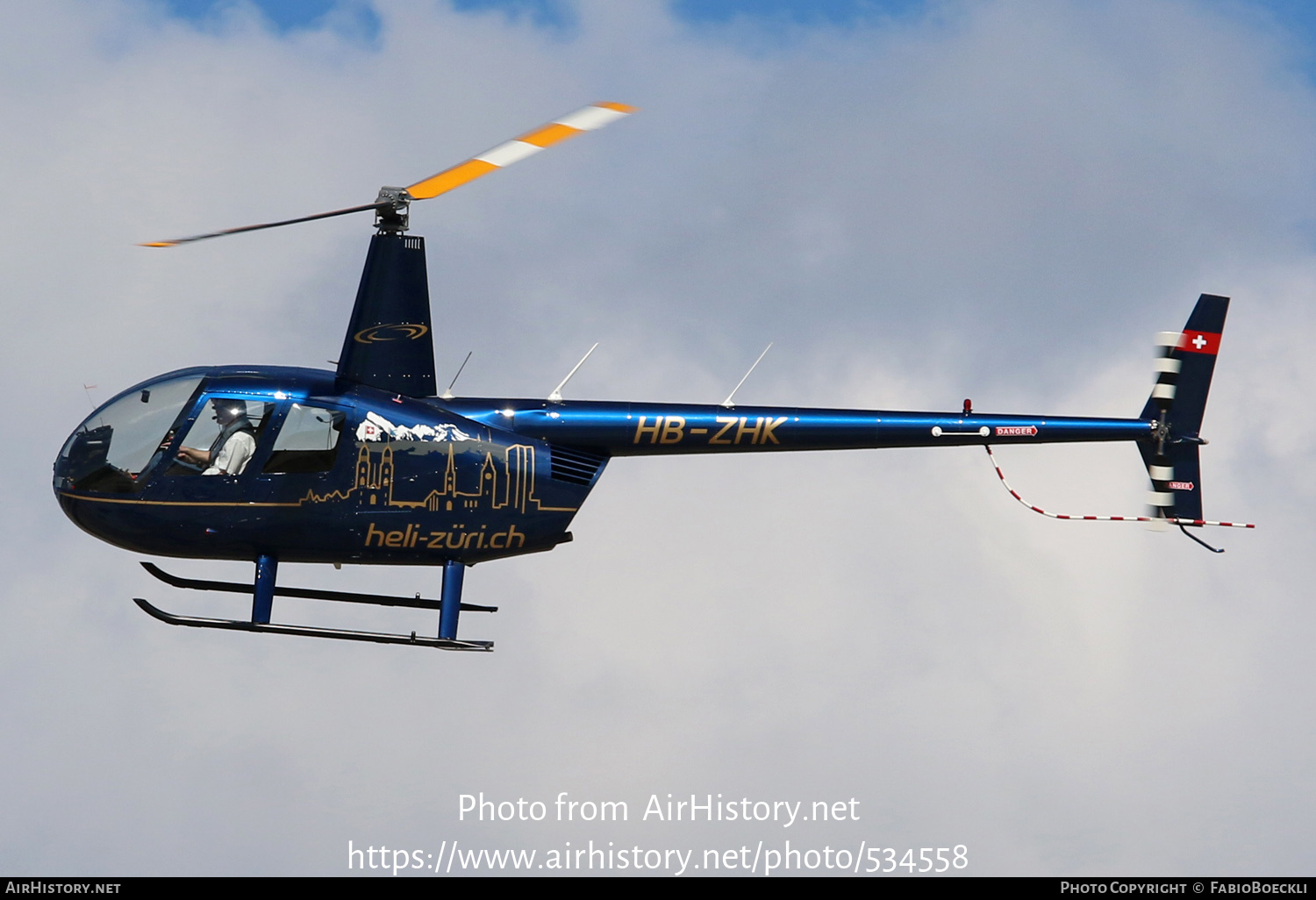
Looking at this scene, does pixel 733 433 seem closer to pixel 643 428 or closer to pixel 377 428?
pixel 643 428

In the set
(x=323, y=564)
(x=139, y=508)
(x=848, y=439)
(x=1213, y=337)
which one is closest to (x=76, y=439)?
(x=139, y=508)

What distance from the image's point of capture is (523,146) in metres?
17.6

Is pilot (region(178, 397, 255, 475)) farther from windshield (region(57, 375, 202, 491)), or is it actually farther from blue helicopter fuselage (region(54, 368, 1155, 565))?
windshield (region(57, 375, 202, 491))

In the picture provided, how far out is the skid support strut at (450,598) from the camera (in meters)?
18.7

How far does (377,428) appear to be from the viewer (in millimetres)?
18422

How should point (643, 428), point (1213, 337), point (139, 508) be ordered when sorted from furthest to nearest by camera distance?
point (1213, 337)
point (643, 428)
point (139, 508)

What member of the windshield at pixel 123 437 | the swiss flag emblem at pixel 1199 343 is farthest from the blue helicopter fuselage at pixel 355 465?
the swiss flag emblem at pixel 1199 343

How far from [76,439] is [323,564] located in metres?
2.78

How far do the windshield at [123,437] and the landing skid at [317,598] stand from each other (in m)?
1.31

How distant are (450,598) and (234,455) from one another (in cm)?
263

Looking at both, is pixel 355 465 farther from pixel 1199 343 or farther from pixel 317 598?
pixel 1199 343

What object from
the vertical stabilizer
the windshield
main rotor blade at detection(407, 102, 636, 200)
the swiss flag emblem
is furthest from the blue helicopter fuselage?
the swiss flag emblem

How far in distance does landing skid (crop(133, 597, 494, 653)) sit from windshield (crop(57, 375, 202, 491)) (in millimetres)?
1297

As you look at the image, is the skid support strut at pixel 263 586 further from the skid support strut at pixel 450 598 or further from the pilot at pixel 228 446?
the skid support strut at pixel 450 598
